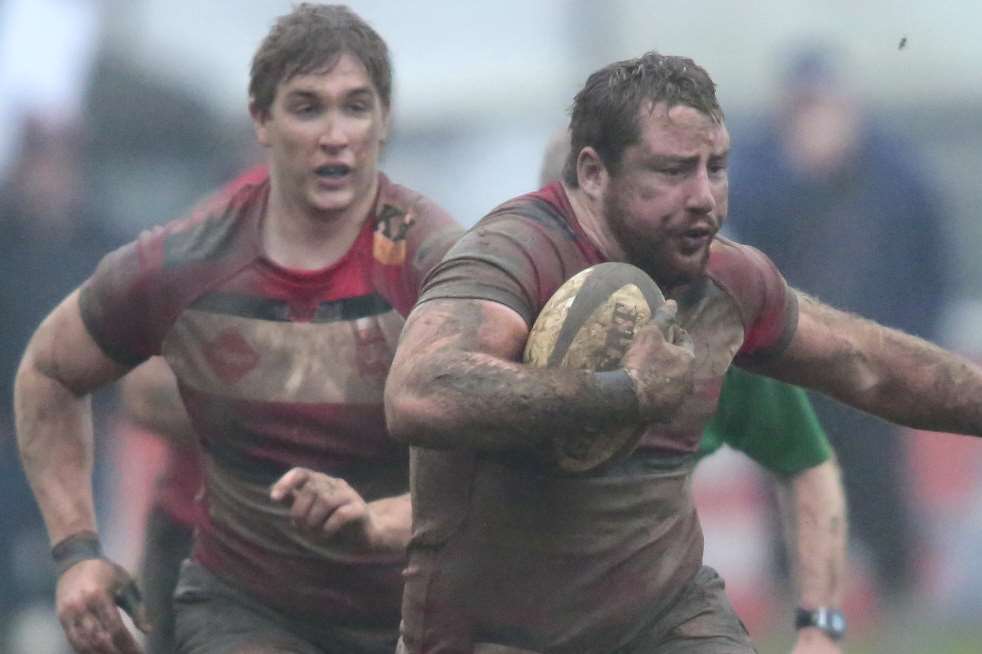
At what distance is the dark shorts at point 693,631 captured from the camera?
571 centimetres

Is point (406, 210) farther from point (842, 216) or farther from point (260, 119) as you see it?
point (842, 216)

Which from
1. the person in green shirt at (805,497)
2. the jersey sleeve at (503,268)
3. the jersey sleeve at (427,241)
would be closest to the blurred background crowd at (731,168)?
the person in green shirt at (805,497)

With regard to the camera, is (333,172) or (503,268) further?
(333,172)

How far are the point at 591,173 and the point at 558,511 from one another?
717 mm

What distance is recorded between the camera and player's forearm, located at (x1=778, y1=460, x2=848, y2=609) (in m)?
6.97

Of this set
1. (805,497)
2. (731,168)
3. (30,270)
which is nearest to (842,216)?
(731,168)

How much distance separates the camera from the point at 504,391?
5043 mm

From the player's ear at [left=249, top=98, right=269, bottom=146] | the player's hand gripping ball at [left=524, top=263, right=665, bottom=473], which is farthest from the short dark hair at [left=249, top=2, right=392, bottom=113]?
the player's hand gripping ball at [left=524, top=263, right=665, bottom=473]

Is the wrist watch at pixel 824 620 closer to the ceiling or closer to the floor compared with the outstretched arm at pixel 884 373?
closer to the floor

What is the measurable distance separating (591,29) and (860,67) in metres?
1.34

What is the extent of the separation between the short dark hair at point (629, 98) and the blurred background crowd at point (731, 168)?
4.54 metres

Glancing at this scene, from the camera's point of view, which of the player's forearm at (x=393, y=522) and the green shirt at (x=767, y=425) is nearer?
the player's forearm at (x=393, y=522)

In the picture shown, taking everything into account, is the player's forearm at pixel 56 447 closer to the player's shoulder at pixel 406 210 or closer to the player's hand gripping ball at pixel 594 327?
the player's shoulder at pixel 406 210

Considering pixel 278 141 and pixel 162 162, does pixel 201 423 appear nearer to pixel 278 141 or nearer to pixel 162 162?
pixel 278 141
